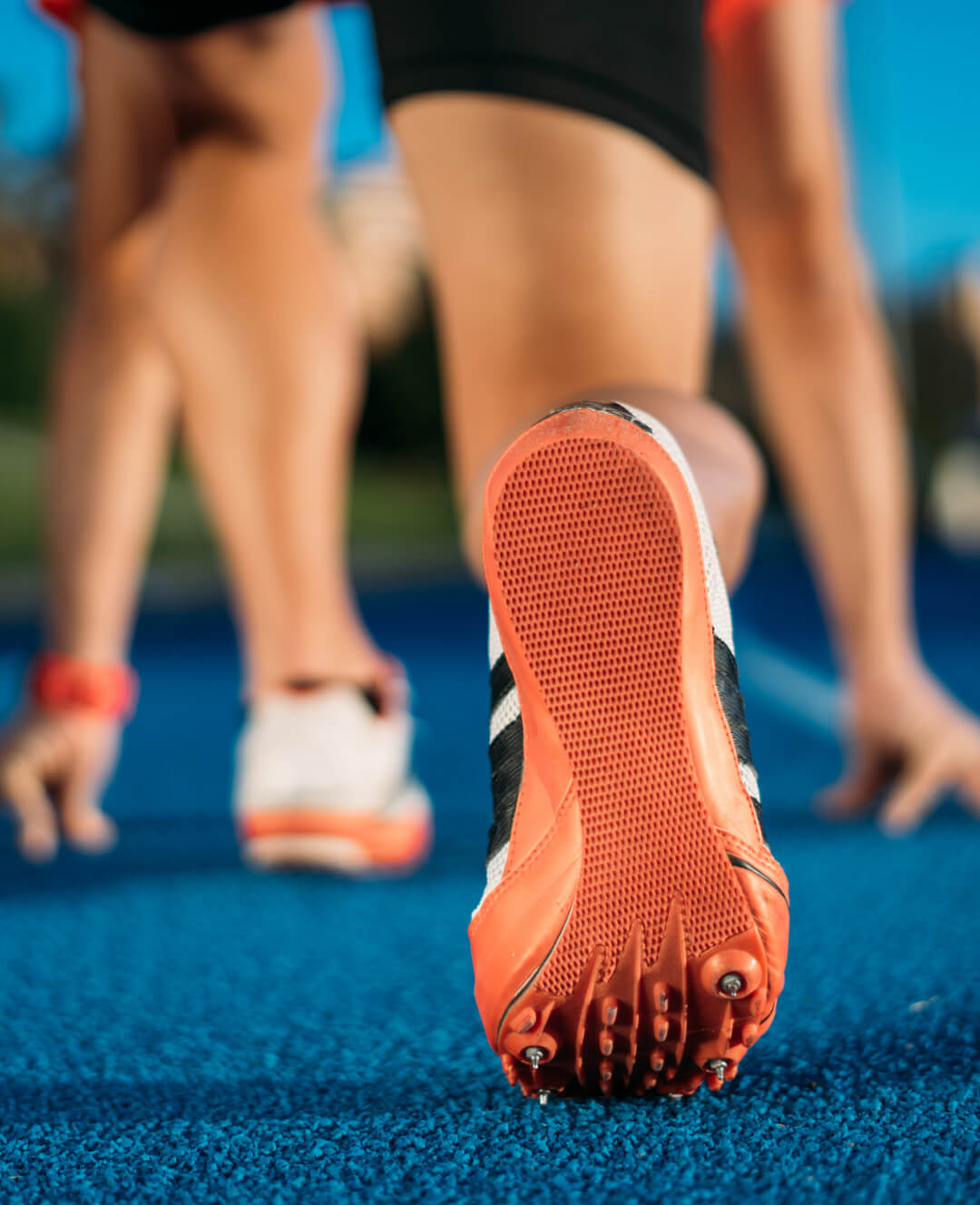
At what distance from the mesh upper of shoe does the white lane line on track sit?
1.08 metres

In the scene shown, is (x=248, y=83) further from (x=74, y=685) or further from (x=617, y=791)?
(x=617, y=791)

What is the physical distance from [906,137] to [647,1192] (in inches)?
494

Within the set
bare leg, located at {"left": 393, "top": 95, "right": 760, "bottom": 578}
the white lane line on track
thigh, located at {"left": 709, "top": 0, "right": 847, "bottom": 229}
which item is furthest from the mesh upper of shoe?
the white lane line on track

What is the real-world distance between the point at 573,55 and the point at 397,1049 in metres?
0.57

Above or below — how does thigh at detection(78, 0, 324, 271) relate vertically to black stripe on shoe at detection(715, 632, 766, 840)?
above

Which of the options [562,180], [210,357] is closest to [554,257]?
[562,180]

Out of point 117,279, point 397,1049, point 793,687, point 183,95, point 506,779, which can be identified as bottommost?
point 793,687

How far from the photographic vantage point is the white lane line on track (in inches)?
103

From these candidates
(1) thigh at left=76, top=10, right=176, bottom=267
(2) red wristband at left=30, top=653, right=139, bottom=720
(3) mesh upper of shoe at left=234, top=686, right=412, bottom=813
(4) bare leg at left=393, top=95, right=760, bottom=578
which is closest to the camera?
(4) bare leg at left=393, top=95, right=760, bottom=578

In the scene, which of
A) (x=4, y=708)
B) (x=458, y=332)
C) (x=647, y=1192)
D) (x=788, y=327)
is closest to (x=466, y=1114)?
(x=647, y=1192)

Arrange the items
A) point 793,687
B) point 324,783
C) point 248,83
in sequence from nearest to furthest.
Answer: point 324,783, point 248,83, point 793,687

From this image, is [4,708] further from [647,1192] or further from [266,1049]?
[647,1192]

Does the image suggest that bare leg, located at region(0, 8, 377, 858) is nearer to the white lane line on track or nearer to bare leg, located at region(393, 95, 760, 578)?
bare leg, located at region(393, 95, 760, 578)

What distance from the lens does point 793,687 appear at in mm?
3131
